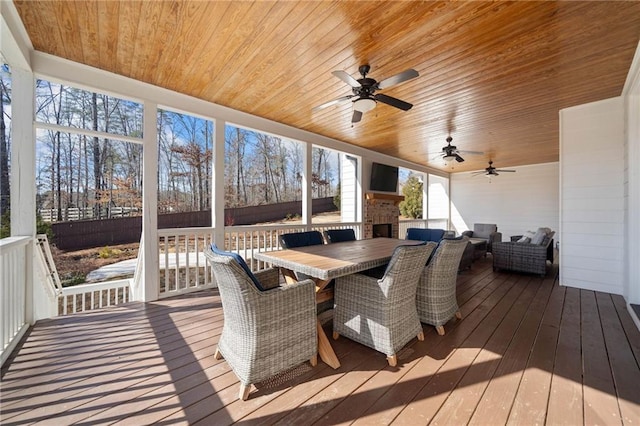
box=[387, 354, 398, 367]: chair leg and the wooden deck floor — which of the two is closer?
the wooden deck floor

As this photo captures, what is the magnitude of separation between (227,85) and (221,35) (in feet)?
3.19

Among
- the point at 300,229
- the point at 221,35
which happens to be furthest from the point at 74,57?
the point at 300,229

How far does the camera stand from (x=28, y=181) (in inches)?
98.0

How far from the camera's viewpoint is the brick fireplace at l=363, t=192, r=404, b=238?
6.31 metres

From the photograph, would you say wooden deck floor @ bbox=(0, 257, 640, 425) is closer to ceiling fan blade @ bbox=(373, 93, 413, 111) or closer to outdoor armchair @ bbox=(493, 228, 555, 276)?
outdoor armchair @ bbox=(493, 228, 555, 276)

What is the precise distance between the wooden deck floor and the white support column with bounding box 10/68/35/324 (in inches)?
24.6

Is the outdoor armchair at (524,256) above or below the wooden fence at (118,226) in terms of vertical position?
below

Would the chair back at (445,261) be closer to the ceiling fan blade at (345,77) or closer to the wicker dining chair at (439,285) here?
the wicker dining chair at (439,285)

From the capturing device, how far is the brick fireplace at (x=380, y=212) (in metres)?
6.31

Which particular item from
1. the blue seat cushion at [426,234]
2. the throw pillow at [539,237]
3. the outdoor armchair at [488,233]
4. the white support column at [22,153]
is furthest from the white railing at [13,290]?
the outdoor armchair at [488,233]

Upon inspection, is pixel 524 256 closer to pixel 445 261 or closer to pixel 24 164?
pixel 445 261

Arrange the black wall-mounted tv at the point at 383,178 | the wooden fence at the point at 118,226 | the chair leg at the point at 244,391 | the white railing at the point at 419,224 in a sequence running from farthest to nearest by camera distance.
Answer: the white railing at the point at 419,224, the black wall-mounted tv at the point at 383,178, the wooden fence at the point at 118,226, the chair leg at the point at 244,391

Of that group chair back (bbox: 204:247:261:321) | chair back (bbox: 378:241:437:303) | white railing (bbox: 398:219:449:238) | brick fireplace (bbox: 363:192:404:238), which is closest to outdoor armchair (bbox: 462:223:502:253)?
white railing (bbox: 398:219:449:238)

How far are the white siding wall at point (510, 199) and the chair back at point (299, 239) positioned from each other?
752 cm
